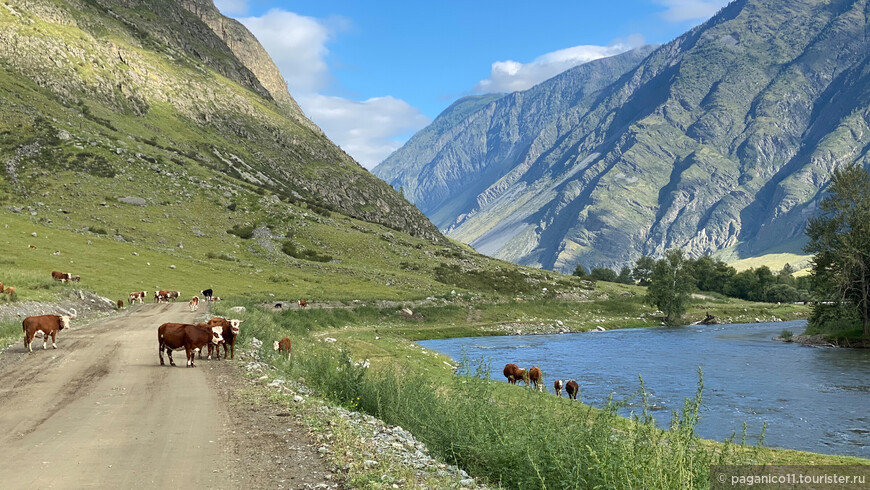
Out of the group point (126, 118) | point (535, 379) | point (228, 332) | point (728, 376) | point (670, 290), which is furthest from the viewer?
point (126, 118)

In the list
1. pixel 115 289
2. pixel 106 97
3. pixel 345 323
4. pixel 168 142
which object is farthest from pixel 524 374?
pixel 106 97

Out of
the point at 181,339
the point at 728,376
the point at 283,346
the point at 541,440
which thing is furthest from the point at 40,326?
the point at 728,376

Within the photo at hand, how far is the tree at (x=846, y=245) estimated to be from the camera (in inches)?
2422

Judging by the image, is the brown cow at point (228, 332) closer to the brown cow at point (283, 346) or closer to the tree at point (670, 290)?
the brown cow at point (283, 346)

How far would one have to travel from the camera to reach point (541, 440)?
37.5 ft

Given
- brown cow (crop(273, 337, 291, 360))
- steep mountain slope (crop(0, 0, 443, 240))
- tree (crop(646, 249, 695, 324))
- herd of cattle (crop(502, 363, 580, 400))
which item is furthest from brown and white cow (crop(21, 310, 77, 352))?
tree (crop(646, 249, 695, 324))

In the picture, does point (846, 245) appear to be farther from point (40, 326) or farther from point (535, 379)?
point (40, 326)

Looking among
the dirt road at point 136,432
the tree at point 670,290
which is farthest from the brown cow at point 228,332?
the tree at point 670,290

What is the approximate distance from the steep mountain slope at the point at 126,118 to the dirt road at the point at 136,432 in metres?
91.6

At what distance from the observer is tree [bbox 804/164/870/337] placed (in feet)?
202

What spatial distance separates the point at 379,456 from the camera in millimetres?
11695

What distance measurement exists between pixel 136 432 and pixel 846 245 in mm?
69494

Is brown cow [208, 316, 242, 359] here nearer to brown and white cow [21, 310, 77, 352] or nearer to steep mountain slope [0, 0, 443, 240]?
brown and white cow [21, 310, 77, 352]

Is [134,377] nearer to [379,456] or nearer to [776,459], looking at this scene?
[379,456]
